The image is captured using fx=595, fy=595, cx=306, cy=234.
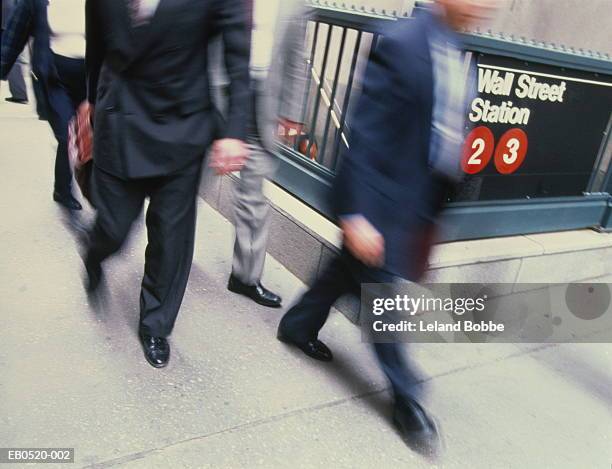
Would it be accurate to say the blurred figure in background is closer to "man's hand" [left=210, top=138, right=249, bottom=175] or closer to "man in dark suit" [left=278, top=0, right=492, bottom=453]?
"man's hand" [left=210, top=138, right=249, bottom=175]

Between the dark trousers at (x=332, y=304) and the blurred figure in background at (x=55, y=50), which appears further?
the blurred figure in background at (x=55, y=50)

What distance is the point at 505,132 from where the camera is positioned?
4.03m

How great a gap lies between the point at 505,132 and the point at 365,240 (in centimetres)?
212

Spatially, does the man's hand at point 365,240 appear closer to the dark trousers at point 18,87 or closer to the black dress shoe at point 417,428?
the black dress shoe at point 417,428

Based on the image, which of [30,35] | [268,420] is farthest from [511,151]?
[30,35]

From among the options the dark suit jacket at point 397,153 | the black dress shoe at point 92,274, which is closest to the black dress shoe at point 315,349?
the dark suit jacket at point 397,153

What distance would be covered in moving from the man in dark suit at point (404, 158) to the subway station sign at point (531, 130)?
1.45 meters

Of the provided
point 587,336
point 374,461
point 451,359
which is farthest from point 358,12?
point 374,461

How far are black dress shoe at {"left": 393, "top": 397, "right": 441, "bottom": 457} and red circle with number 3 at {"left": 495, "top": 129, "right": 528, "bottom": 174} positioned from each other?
2.13 metres

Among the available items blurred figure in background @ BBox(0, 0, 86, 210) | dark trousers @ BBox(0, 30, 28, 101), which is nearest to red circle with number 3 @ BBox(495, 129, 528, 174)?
blurred figure in background @ BBox(0, 0, 86, 210)

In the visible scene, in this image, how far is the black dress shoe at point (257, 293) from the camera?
11.6 ft

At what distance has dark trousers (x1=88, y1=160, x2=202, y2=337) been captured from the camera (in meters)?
2.60

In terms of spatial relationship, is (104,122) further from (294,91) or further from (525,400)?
(525,400)

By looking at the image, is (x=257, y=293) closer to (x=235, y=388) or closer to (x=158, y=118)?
(x=235, y=388)
